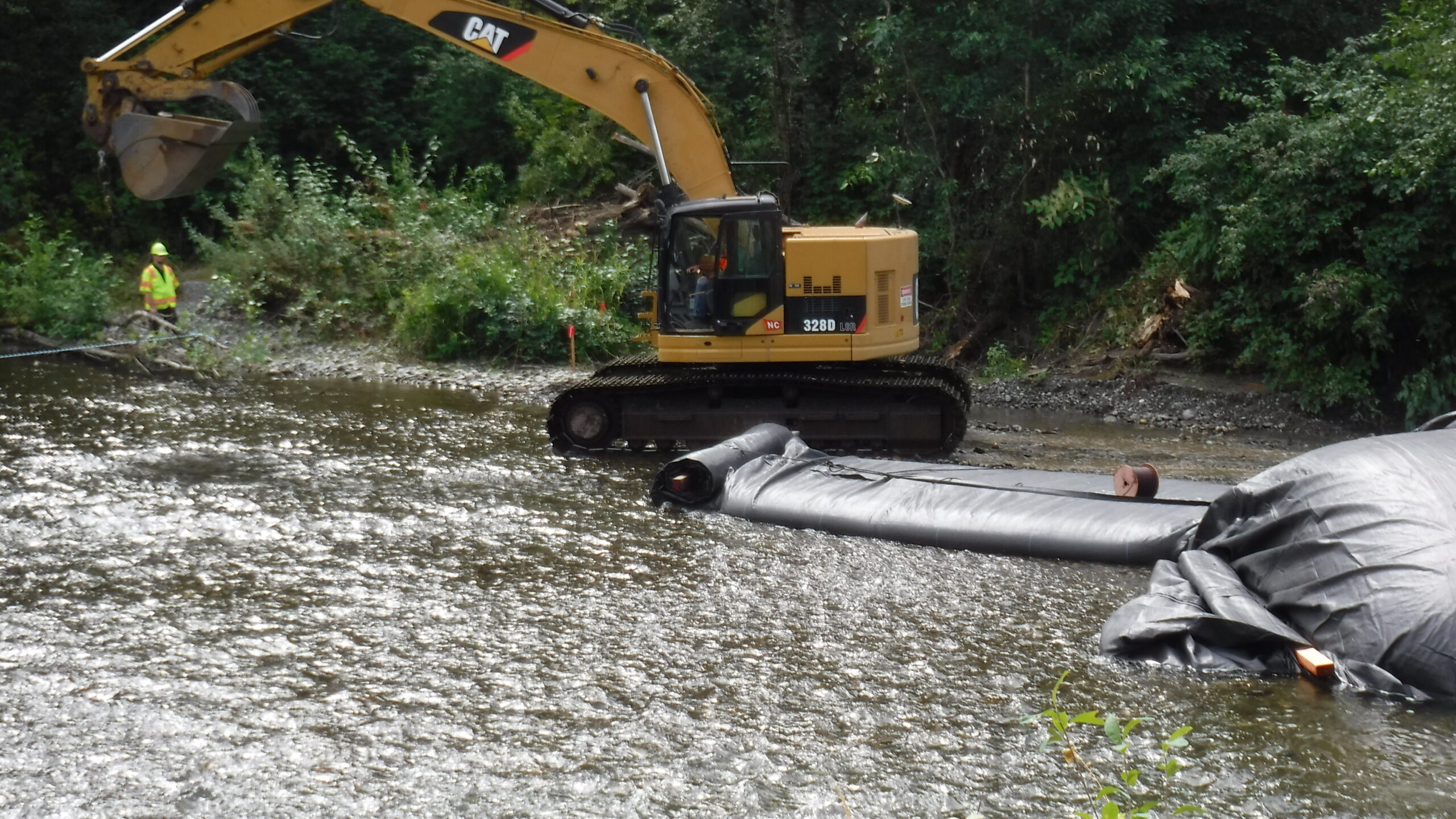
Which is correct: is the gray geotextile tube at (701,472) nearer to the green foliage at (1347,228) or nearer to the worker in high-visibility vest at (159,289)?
the green foliage at (1347,228)

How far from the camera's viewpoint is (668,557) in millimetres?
8016

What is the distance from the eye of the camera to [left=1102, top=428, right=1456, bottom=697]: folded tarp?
18.4 ft

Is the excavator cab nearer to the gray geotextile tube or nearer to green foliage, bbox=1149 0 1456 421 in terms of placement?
the gray geotextile tube

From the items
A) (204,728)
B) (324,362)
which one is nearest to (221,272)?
(324,362)

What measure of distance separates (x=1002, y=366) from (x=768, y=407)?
4769mm

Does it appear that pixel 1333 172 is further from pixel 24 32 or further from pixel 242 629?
pixel 24 32

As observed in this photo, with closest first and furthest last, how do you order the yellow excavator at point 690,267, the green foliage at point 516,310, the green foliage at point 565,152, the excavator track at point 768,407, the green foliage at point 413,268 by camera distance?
the yellow excavator at point 690,267, the excavator track at point 768,407, the green foliage at point 516,310, the green foliage at point 413,268, the green foliage at point 565,152

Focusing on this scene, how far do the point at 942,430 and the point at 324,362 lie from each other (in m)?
8.60

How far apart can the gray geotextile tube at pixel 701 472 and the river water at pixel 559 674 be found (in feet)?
0.62

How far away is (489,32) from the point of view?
11914 mm

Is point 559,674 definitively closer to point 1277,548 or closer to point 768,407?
point 1277,548

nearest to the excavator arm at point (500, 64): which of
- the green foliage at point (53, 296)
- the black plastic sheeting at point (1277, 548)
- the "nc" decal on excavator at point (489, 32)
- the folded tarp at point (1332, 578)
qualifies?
the "nc" decal on excavator at point (489, 32)

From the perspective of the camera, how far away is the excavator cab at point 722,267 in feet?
35.9

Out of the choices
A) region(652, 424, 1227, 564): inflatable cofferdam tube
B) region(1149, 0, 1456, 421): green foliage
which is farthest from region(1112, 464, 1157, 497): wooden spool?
region(1149, 0, 1456, 421): green foliage
